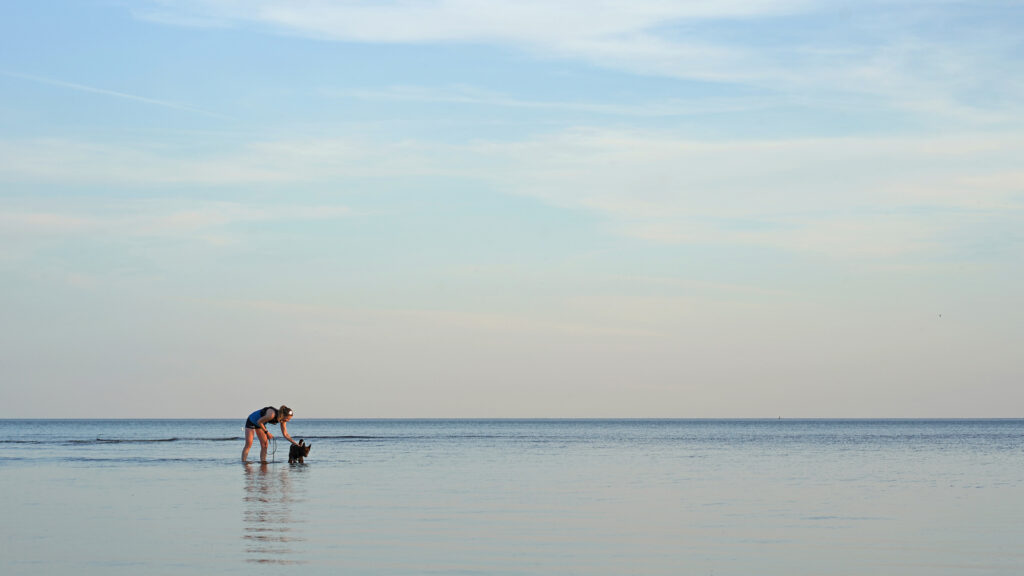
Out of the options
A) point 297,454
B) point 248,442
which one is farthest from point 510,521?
point 248,442

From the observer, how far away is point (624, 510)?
17.0m

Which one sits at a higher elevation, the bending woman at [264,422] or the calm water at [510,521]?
the bending woman at [264,422]

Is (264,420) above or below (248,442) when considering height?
above

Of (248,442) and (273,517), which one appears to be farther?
(248,442)

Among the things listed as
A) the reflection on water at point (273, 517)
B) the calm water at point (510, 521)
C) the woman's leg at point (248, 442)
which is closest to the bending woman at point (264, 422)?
the woman's leg at point (248, 442)

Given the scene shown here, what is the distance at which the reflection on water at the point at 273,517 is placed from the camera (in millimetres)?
11891

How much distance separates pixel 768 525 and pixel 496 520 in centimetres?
358

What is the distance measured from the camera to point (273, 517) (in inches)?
609

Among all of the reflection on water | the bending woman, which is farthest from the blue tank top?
the reflection on water

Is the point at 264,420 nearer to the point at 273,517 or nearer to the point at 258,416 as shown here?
the point at 258,416

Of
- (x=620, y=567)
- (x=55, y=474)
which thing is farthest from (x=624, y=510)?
(x=55, y=474)

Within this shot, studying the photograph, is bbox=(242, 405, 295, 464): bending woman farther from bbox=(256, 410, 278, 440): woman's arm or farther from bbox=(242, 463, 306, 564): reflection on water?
bbox=(242, 463, 306, 564): reflection on water

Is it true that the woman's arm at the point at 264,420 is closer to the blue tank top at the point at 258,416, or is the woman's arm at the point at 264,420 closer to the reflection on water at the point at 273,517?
the blue tank top at the point at 258,416

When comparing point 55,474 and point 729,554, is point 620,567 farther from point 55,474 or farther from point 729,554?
point 55,474
